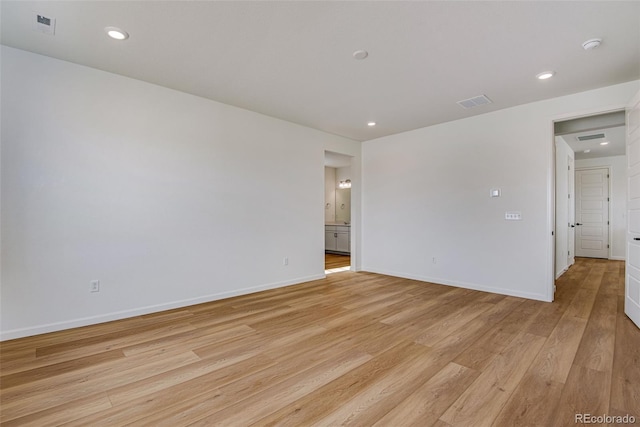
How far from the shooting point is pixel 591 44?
8.70 feet

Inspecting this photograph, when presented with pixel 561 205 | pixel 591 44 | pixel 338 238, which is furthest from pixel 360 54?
pixel 338 238

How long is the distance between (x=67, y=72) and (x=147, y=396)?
10.7ft

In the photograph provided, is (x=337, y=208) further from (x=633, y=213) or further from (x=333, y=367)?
(x=333, y=367)

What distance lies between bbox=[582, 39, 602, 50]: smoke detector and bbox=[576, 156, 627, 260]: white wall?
721cm

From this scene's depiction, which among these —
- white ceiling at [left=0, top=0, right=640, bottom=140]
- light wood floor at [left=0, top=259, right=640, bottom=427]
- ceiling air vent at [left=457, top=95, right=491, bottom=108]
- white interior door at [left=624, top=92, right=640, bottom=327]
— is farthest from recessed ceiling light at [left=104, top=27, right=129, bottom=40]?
white interior door at [left=624, top=92, right=640, bottom=327]

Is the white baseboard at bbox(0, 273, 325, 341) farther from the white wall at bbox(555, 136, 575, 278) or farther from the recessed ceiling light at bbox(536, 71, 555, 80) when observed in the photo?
the white wall at bbox(555, 136, 575, 278)

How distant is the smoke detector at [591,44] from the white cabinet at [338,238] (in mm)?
6232

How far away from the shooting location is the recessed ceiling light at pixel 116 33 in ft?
8.24

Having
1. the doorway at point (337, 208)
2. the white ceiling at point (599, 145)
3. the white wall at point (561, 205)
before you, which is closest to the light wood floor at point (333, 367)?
the white wall at point (561, 205)

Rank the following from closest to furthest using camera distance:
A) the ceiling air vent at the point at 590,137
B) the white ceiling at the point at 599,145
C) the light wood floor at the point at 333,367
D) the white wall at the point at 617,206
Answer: the light wood floor at the point at 333,367 → the white ceiling at the point at 599,145 → the ceiling air vent at the point at 590,137 → the white wall at the point at 617,206

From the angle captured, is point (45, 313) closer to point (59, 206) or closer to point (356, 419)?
point (59, 206)

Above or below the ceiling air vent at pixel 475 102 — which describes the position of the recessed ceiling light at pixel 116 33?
above

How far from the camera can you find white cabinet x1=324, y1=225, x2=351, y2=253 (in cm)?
852

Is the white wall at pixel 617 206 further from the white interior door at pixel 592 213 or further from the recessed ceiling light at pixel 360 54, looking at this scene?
the recessed ceiling light at pixel 360 54
